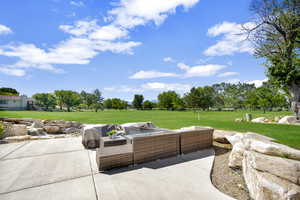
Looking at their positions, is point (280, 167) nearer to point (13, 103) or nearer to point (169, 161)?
point (169, 161)

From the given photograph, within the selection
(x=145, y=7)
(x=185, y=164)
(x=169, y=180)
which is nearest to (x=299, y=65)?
(x=145, y=7)

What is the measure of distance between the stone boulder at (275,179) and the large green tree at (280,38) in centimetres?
1177

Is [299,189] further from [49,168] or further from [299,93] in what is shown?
[299,93]

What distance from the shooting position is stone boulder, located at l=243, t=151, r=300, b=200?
1805mm

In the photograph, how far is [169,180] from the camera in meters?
2.80

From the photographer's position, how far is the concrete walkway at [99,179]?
233 cm

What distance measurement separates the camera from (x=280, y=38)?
428 inches

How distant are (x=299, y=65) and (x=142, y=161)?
570 inches

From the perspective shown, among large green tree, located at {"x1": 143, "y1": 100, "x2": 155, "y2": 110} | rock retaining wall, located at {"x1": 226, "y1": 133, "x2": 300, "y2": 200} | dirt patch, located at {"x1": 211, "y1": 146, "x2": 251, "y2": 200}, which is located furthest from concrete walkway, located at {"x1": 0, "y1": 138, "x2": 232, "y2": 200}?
large green tree, located at {"x1": 143, "y1": 100, "x2": 155, "y2": 110}

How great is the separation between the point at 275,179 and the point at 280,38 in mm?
13958

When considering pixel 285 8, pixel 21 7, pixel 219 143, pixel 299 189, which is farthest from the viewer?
pixel 285 8

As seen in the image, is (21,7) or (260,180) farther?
(21,7)

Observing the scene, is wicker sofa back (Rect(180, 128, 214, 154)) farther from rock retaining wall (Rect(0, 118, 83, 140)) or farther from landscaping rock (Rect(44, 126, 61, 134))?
landscaping rock (Rect(44, 126, 61, 134))

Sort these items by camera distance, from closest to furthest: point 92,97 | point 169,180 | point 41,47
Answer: point 169,180, point 41,47, point 92,97
